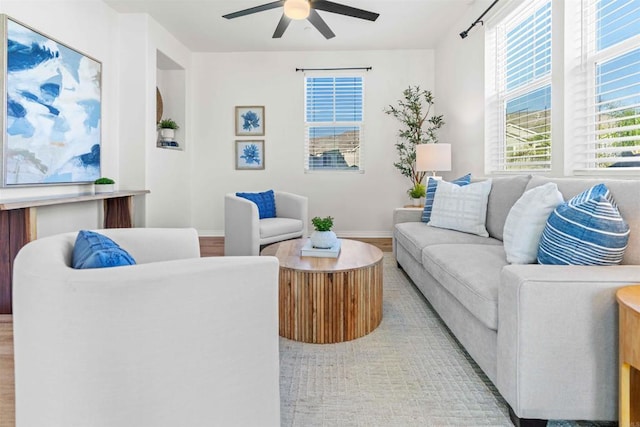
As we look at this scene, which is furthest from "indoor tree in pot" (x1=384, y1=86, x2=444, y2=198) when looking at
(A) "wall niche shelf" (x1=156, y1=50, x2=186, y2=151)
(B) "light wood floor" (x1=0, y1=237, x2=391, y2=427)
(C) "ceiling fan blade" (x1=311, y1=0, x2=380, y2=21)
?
(B) "light wood floor" (x1=0, y1=237, x2=391, y2=427)

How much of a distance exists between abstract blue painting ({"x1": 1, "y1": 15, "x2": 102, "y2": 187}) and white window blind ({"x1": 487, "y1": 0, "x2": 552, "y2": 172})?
12.9 feet

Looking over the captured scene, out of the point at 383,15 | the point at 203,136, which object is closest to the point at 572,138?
the point at 383,15

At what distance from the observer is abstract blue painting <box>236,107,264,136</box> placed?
551 cm

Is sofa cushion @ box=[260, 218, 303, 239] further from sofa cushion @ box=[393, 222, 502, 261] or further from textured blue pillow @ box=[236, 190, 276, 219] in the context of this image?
sofa cushion @ box=[393, 222, 502, 261]

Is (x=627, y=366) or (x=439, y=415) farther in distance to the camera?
(x=439, y=415)

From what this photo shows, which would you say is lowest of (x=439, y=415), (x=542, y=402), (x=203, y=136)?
(x=439, y=415)

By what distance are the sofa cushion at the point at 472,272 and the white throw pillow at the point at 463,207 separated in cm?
48

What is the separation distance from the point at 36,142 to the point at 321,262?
256cm

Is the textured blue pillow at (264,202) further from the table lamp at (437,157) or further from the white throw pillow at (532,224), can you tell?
the white throw pillow at (532,224)

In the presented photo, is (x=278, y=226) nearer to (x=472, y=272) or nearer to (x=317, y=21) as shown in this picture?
(x=317, y=21)

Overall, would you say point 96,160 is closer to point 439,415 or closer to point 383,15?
point 383,15

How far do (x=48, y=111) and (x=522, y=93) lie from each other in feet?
13.1

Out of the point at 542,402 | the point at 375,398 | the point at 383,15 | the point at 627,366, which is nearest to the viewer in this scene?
the point at 627,366

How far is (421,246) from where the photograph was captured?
263 centimetres
